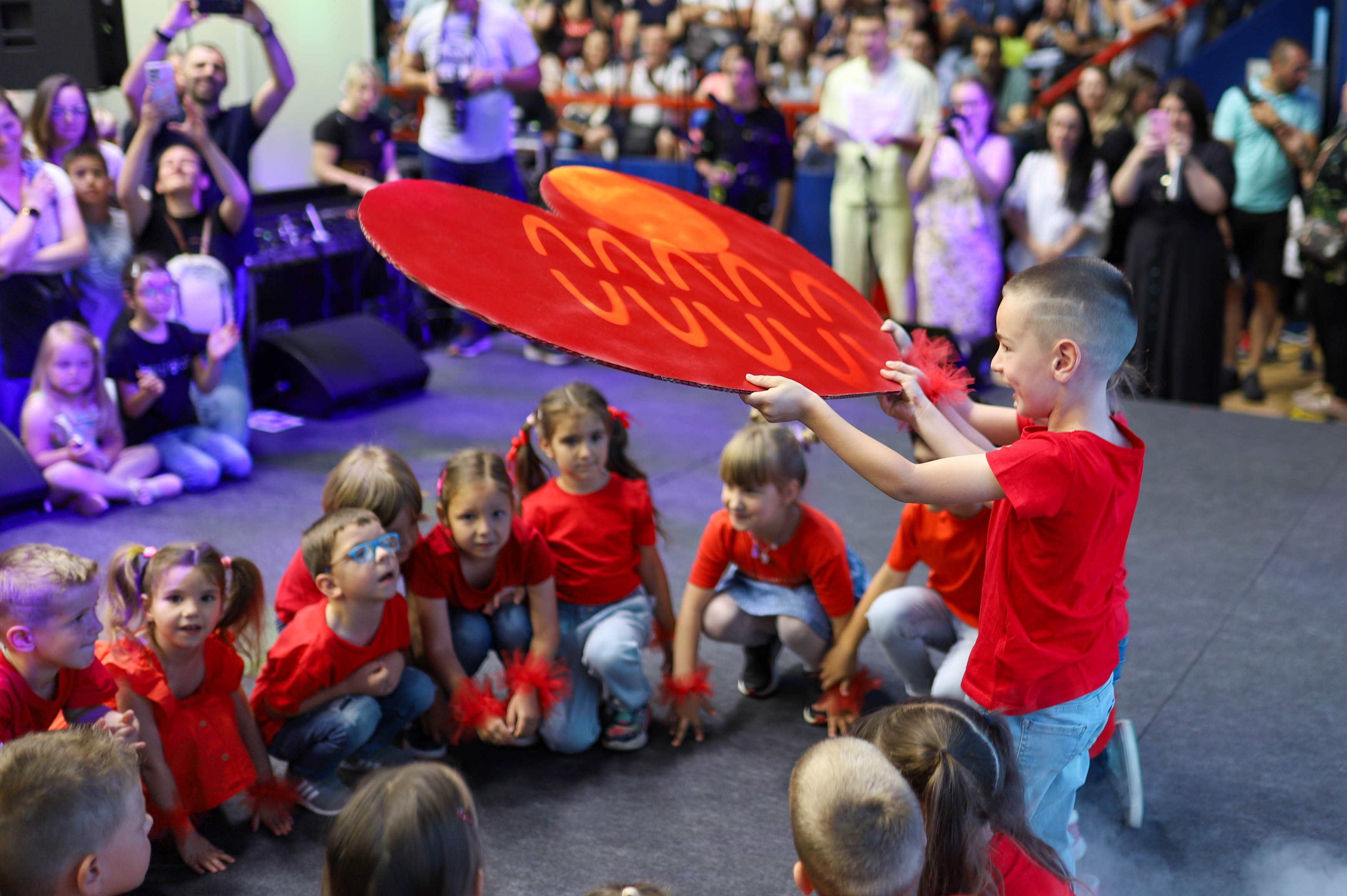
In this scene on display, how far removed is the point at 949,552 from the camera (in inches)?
96.2

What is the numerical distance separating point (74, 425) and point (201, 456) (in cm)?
42

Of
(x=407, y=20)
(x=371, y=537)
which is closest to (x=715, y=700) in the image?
(x=371, y=537)

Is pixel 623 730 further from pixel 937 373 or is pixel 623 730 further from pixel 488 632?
pixel 937 373

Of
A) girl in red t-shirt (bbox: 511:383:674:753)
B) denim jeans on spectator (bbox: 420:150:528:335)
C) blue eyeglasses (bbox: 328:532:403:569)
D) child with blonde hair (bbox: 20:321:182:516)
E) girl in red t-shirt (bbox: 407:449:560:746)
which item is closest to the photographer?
blue eyeglasses (bbox: 328:532:403:569)

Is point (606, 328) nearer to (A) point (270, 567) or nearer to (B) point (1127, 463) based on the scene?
(B) point (1127, 463)

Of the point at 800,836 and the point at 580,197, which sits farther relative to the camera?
the point at 580,197

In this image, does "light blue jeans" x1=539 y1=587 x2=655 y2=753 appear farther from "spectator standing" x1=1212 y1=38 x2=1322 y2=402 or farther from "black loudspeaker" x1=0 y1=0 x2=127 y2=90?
"spectator standing" x1=1212 y1=38 x2=1322 y2=402

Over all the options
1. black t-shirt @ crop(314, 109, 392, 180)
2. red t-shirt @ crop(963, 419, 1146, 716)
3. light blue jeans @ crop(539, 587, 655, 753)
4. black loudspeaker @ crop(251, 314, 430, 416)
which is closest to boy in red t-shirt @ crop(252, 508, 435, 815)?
light blue jeans @ crop(539, 587, 655, 753)

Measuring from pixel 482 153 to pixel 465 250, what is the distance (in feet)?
13.7

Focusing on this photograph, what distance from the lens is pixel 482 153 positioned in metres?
5.51

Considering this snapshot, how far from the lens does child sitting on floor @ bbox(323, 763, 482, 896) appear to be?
121 cm

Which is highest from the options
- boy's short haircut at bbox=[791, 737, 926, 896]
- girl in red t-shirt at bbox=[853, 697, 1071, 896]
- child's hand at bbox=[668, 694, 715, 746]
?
boy's short haircut at bbox=[791, 737, 926, 896]

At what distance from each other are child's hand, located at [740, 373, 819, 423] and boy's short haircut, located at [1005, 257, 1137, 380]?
332 mm

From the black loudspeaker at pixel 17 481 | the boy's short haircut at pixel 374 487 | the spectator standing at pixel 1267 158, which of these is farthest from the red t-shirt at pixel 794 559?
the spectator standing at pixel 1267 158
